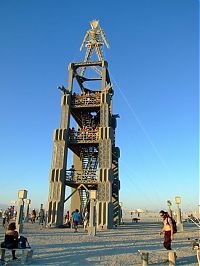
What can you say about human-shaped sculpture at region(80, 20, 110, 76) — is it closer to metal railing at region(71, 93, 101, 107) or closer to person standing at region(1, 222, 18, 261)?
metal railing at region(71, 93, 101, 107)

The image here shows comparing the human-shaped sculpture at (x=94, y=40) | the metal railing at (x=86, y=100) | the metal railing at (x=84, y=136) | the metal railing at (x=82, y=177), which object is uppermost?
the human-shaped sculpture at (x=94, y=40)

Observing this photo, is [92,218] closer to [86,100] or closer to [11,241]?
[11,241]

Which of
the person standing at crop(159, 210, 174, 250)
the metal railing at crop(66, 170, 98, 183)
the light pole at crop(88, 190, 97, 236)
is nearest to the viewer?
the person standing at crop(159, 210, 174, 250)

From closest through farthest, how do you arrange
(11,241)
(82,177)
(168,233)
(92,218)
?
1. (11,241)
2. (168,233)
3. (92,218)
4. (82,177)

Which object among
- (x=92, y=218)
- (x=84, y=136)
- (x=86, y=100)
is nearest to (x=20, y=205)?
(x=92, y=218)

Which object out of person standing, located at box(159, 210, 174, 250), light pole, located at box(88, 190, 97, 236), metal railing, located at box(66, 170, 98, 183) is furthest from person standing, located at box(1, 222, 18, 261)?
metal railing, located at box(66, 170, 98, 183)

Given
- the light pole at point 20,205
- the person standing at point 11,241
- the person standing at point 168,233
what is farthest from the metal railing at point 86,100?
the person standing at point 11,241

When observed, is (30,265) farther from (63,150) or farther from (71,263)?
(63,150)

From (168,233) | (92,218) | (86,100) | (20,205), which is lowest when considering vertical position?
(92,218)

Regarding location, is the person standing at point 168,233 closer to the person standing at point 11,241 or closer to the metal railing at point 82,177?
the person standing at point 11,241

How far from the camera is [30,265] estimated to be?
950cm

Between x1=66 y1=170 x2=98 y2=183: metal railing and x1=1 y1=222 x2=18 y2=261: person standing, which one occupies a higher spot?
x1=66 y1=170 x2=98 y2=183: metal railing

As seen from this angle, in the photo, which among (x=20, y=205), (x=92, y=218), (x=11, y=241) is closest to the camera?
(x=11, y=241)

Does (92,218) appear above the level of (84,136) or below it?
below
